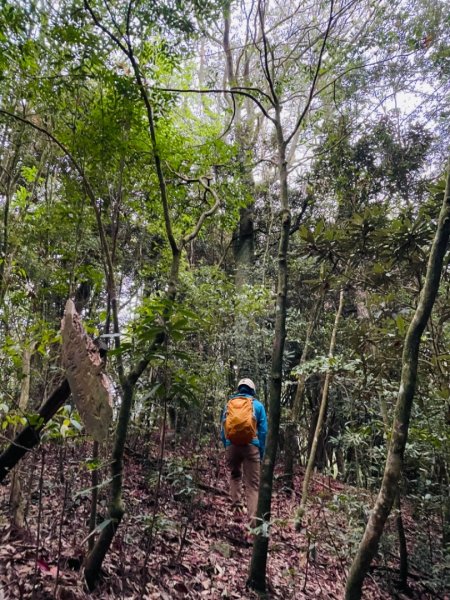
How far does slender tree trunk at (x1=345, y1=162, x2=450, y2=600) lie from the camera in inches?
94.6

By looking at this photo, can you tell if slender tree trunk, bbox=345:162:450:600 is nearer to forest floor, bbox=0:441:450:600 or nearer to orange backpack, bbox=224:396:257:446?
forest floor, bbox=0:441:450:600

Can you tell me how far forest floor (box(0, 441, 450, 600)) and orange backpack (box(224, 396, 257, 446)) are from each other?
32.1 inches

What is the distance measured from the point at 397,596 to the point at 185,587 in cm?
265

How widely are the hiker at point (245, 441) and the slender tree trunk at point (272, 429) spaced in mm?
1544

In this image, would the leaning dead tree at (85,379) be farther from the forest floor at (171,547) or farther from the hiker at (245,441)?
the hiker at (245,441)

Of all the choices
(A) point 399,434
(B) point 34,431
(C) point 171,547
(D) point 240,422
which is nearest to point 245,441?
(D) point 240,422

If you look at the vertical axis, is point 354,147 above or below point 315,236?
above

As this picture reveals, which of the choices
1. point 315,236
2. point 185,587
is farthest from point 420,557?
point 315,236

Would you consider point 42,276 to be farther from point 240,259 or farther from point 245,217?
point 245,217

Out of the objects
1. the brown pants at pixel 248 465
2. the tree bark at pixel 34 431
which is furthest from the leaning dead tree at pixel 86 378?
the brown pants at pixel 248 465

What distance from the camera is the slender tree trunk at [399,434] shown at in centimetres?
240

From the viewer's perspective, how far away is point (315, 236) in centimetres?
420


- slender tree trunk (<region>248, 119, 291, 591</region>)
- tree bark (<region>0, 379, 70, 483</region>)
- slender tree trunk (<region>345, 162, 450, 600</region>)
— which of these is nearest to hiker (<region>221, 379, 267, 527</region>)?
slender tree trunk (<region>248, 119, 291, 591</region>)

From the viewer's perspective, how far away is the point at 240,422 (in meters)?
5.07
